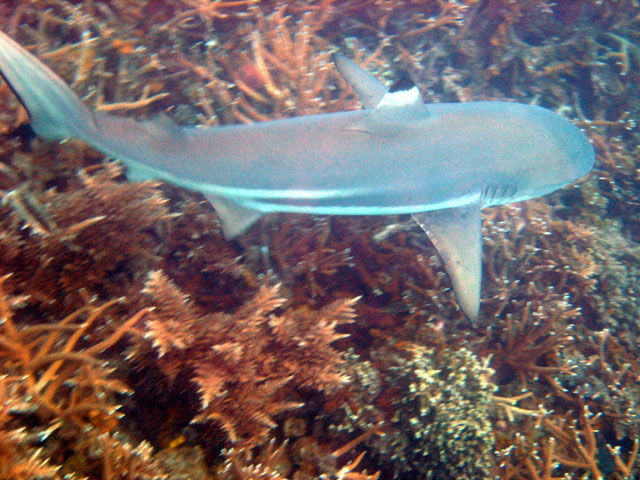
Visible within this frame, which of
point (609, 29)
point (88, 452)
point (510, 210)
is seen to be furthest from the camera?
point (609, 29)

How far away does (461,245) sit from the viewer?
3.28m

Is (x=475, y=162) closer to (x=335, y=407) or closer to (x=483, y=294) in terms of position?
(x=483, y=294)

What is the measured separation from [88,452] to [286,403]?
1.23 meters

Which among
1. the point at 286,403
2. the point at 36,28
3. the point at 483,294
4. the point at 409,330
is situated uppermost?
the point at 36,28

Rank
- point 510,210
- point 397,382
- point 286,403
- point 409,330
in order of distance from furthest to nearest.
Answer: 1. point 510,210
2. point 409,330
3. point 397,382
4. point 286,403

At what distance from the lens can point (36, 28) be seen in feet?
13.8

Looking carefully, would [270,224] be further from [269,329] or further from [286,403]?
[286,403]

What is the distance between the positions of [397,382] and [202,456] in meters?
1.63

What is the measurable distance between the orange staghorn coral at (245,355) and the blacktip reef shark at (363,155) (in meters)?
0.69

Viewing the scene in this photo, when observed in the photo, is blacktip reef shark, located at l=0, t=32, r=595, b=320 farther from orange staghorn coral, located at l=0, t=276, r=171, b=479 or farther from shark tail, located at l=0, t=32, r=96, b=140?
orange staghorn coral, located at l=0, t=276, r=171, b=479

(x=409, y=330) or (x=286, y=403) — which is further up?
(x=286, y=403)

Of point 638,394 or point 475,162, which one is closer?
point 475,162

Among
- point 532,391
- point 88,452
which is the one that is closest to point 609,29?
point 532,391

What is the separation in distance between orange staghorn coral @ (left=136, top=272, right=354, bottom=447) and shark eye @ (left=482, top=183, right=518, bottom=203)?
1.42 metres
